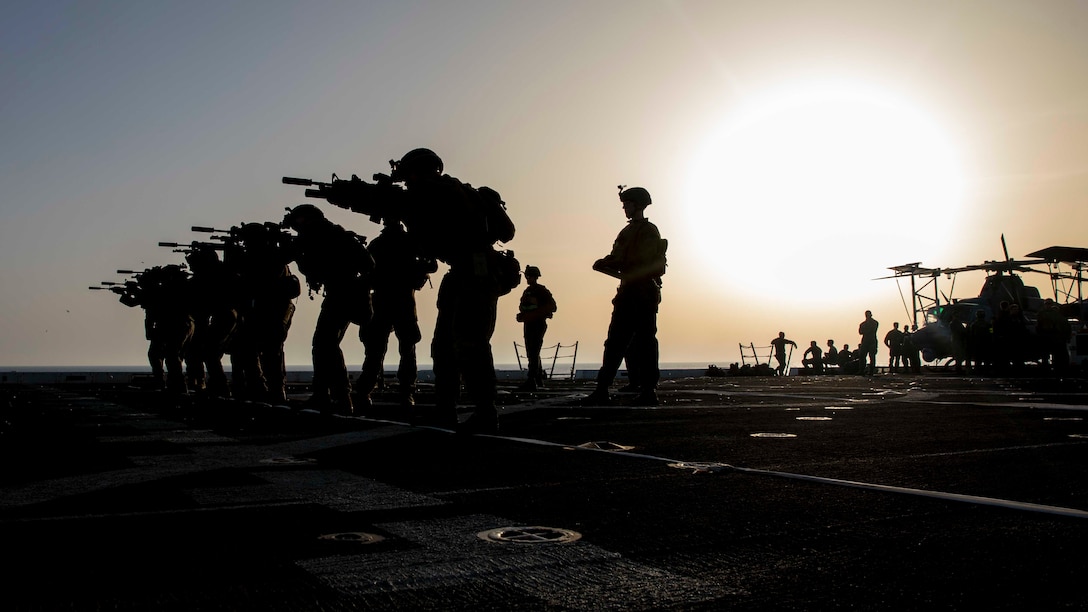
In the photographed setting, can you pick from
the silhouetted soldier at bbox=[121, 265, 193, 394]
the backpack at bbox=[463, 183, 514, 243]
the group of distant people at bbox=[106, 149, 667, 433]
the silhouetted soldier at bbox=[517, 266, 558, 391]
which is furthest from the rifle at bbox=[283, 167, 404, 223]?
the silhouetted soldier at bbox=[517, 266, 558, 391]

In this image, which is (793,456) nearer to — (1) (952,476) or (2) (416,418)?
(1) (952,476)

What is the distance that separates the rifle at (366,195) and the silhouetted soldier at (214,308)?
6.78 meters

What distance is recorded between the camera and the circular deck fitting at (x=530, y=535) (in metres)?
2.58

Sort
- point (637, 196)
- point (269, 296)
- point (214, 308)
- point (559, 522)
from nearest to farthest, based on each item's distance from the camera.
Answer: point (559, 522), point (637, 196), point (269, 296), point (214, 308)

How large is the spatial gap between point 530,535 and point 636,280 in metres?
8.51

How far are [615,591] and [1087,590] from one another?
104 centimetres

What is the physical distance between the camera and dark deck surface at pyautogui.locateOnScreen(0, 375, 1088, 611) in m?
2.00

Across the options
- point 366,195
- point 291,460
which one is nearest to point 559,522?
point 291,460

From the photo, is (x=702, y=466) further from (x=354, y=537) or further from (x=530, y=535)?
(x=354, y=537)

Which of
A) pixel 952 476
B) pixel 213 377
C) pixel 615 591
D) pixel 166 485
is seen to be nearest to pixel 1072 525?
pixel 952 476

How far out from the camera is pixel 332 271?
1012 cm

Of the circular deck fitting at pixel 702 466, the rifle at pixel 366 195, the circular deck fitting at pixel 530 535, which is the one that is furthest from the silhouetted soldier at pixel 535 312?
the circular deck fitting at pixel 530 535

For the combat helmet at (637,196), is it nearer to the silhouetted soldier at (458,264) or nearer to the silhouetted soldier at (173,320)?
the silhouetted soldier at (458,264)

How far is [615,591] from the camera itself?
2012 mm
